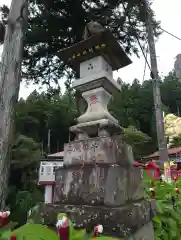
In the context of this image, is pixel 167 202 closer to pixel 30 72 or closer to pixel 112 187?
pixel 112 187

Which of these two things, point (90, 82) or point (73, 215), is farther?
point (90, 82)

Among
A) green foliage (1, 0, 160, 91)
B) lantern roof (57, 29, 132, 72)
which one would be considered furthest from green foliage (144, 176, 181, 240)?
green foliage (1, 0, 160, 91)

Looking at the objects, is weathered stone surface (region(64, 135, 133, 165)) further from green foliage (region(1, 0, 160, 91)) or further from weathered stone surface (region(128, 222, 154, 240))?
green foliage (region(1, 0, 160, 91))

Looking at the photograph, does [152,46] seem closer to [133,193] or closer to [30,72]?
[30,72]

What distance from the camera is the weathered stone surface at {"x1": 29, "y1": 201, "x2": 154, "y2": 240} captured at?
127 centimetres

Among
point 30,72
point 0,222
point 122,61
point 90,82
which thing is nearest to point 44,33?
point 30,72

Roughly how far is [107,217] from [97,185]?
0.79 ft

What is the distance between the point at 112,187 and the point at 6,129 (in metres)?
1.69

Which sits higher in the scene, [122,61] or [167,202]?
[122,61]

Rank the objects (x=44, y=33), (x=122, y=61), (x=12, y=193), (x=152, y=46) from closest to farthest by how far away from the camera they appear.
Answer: (x=122, y=61) < (x=44, y=33) < (x=152, y=46) < (x=12, y=193)

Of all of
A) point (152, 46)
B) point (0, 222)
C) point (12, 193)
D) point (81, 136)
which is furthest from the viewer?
point (12, 193)

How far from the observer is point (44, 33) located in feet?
11.8

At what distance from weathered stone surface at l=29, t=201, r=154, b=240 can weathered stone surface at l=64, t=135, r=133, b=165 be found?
0.36 m

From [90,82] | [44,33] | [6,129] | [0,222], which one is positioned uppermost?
[44,33]
